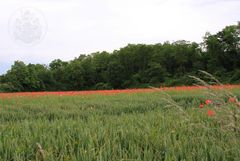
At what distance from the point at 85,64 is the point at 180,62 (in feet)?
75.5

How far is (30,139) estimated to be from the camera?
4.05m

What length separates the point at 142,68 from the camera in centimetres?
6575

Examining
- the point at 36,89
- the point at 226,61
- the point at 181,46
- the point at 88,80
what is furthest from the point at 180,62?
the point at 36,89

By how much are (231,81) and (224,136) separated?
41854 mm

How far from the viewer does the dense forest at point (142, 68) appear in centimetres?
5225

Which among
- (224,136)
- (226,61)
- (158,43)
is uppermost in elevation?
(158,43)

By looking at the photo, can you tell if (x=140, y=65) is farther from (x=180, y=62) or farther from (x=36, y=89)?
(x=36, y=89)

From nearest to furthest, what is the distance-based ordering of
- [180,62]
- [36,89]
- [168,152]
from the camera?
[168,152] → [180,62] → [36,89]

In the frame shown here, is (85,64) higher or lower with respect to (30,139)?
higher

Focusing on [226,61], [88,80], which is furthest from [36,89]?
[226,61]

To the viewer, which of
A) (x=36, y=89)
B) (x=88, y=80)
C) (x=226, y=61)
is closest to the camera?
(x=226, y=61)

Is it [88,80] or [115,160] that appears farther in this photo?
[88,80]

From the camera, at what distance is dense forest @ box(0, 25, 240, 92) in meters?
52.2

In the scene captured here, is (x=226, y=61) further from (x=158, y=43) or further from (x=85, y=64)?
(x=85, y=64)
